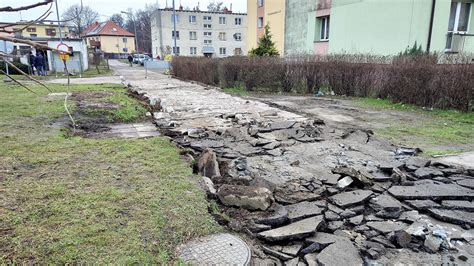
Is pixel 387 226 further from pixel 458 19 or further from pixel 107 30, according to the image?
pixel 107 30

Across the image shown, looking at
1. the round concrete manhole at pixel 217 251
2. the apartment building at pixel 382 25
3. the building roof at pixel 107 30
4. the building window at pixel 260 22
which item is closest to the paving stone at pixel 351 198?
the round concrete manhole at pixel 217 251

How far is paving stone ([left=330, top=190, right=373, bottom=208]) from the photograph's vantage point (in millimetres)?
3536

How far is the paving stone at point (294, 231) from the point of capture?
287cm

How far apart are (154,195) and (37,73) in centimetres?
2470

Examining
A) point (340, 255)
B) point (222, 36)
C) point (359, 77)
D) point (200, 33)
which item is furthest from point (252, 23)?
point (222, 36)

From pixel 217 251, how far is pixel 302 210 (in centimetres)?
111

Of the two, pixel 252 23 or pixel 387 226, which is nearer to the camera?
pixel 387 226

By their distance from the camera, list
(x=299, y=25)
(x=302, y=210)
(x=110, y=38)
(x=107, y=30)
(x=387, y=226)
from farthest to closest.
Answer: (x=110, y=38) < (x=107, y=30) < (x=299, y=25) < (x=302, y=210) < (x=387, y=226)

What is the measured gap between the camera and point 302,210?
3338mm

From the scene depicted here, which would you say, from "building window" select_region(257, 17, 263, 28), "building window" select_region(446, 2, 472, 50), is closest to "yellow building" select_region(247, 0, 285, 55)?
"building window" select_region(257, 17, 263, 28)

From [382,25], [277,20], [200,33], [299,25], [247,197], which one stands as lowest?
[247,197]

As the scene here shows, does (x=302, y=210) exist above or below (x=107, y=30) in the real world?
below

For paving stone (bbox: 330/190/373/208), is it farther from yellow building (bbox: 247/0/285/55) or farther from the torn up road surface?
yellow building (bbox: 247/0/285/55)

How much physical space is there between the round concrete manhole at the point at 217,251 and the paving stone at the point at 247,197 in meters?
0.58
